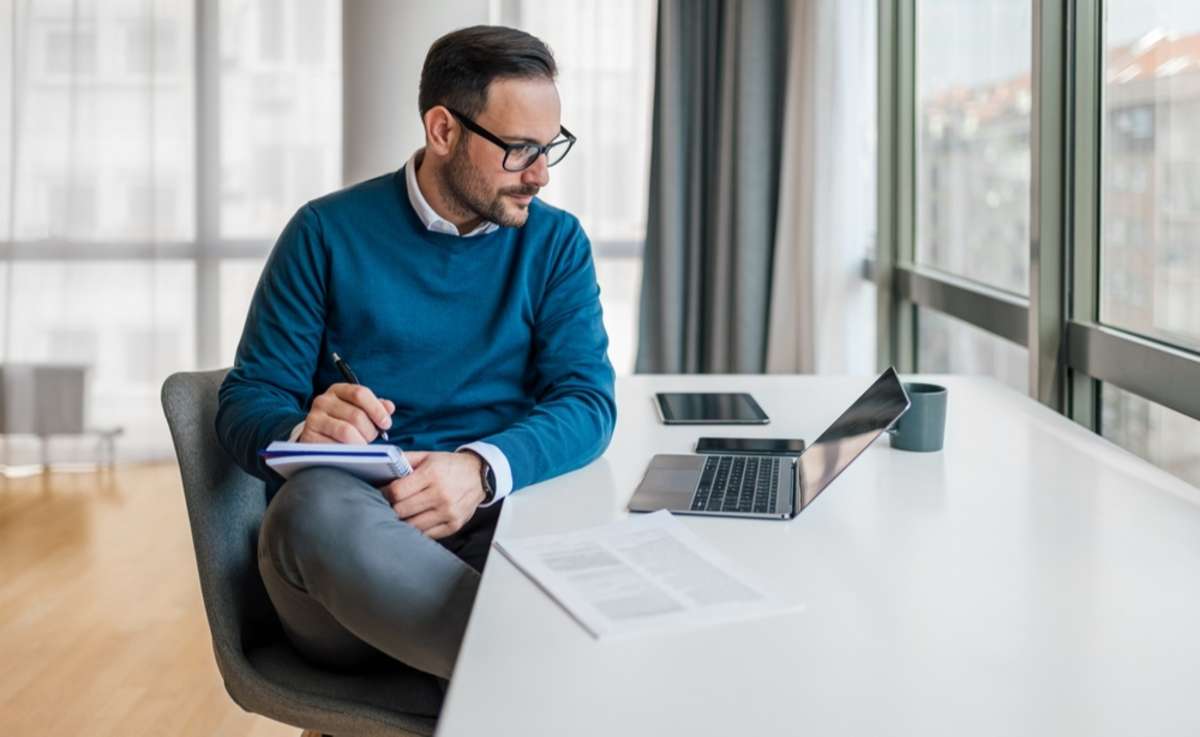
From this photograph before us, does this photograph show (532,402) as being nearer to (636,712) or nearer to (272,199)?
(636,712)

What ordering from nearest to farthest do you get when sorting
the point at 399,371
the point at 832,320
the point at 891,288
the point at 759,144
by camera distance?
the point at 399,371
the point at 891,288
the point at 832,320
the point at 759,144

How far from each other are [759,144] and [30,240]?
2.75 meters

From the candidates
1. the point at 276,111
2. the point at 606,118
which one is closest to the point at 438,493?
the point at 606,118

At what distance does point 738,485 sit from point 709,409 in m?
0.45

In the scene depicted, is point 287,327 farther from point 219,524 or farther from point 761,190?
point 761,190

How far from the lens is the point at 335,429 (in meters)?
1.40

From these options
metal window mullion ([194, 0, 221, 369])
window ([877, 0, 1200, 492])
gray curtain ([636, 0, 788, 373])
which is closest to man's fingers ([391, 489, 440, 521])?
window ([877, 0, 1200, 492])

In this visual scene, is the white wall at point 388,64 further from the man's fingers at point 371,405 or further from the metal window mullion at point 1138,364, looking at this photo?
the man's fingers at point 371,405

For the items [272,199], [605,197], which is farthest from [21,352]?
[605,197]

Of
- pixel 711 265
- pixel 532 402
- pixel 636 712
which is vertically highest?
pixel 711 265

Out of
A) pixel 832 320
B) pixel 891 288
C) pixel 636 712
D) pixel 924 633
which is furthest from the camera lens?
pixel 832 320

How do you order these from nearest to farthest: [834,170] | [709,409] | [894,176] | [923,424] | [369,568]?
1. [369,568]
2. [923,424]
3. [709,409]
4. [894,176]
5. [834,170]

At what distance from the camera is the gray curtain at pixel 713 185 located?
13.7ft

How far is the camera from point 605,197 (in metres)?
4.66
